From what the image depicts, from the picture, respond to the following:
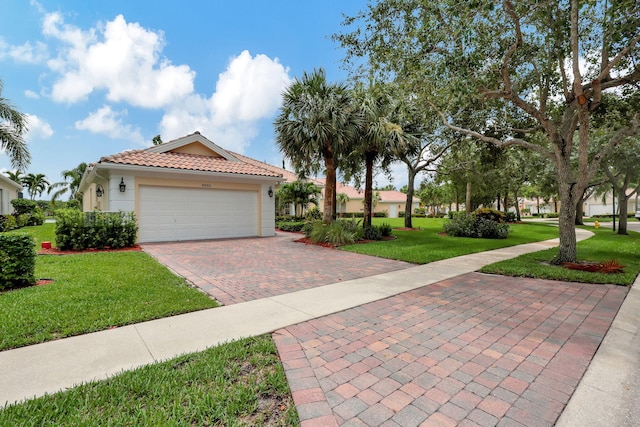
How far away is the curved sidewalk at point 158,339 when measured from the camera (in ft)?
9.32

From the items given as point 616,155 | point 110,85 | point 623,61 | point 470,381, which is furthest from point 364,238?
point 616,155

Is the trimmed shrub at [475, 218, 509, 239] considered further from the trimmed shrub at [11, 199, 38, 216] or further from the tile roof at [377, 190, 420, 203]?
the tile roof at [377, 190, 420, 203]

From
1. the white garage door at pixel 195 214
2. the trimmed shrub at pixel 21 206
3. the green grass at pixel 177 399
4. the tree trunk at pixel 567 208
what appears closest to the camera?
the green grass at pixel 177 399

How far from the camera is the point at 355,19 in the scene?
328 inches

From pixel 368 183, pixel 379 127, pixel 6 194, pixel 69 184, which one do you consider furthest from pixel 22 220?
pixel 379 127

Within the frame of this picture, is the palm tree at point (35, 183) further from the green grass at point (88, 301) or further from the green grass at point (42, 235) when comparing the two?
the green grass at point (88, 301)

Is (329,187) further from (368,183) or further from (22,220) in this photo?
(22,220)

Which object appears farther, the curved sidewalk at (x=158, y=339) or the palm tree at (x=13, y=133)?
the palm tree at (x=13, y=133)

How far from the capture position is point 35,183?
4506 centimetres

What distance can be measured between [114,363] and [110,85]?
589 inches

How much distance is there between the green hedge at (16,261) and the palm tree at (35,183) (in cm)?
5221

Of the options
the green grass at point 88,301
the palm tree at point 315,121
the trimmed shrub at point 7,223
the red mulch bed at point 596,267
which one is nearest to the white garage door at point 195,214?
the palm tree at point 315,121

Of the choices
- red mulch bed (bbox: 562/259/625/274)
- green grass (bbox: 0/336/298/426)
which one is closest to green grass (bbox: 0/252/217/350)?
green grass (bbox: 0/336/298/426)

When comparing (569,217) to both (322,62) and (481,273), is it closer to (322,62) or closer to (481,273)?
(481,273)
